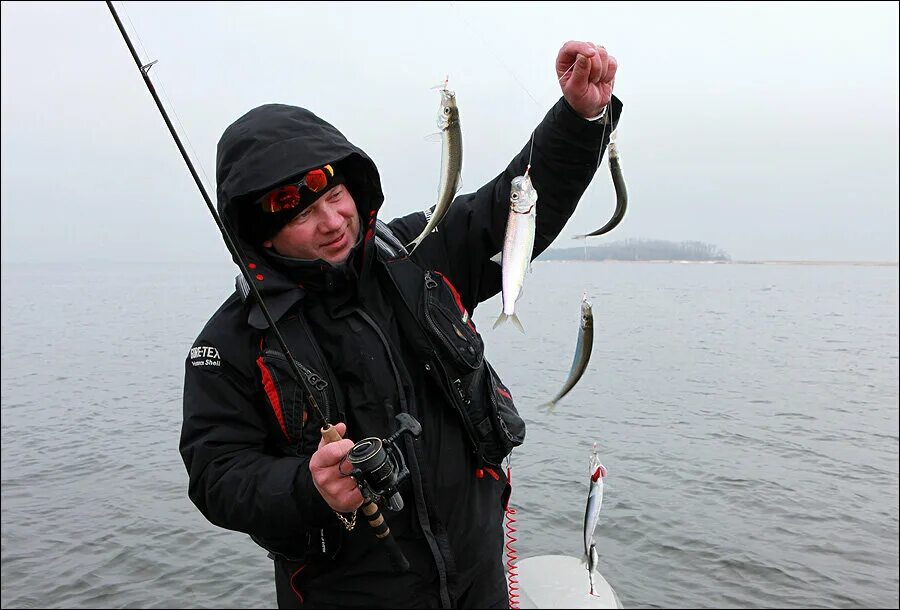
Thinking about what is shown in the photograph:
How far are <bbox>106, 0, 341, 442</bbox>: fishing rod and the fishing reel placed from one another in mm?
Answer: 177

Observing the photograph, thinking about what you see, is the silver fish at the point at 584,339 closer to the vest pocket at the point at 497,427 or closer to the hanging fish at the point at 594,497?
the vest pocket at the point at 497,427

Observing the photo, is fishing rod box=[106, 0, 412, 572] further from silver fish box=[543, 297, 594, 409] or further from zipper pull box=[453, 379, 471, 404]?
silver fish box=[543, 297, 594, 409]

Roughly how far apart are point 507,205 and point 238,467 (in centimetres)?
141

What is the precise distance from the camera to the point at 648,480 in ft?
35.2

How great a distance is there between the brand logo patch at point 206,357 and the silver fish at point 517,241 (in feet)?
3.36

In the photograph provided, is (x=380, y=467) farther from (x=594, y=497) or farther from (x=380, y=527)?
(x=594, y=497)

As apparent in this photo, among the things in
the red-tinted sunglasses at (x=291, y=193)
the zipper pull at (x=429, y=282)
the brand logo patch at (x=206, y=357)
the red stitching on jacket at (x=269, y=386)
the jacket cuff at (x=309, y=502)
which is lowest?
the jacket cuff at (x=309, y=502)

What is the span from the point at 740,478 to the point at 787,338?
1701 centimetres

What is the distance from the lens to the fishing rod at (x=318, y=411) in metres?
2.12

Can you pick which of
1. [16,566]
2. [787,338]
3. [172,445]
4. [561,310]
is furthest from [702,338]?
[16,566]

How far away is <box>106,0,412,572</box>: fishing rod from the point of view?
212 cm

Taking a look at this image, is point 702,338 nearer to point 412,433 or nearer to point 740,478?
point 740,478

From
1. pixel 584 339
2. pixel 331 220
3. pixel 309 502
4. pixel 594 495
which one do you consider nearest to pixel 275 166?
pixel 331 220

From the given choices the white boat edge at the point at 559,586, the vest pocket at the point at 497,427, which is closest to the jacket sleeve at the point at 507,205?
the vest pocket at the point at 497,427
